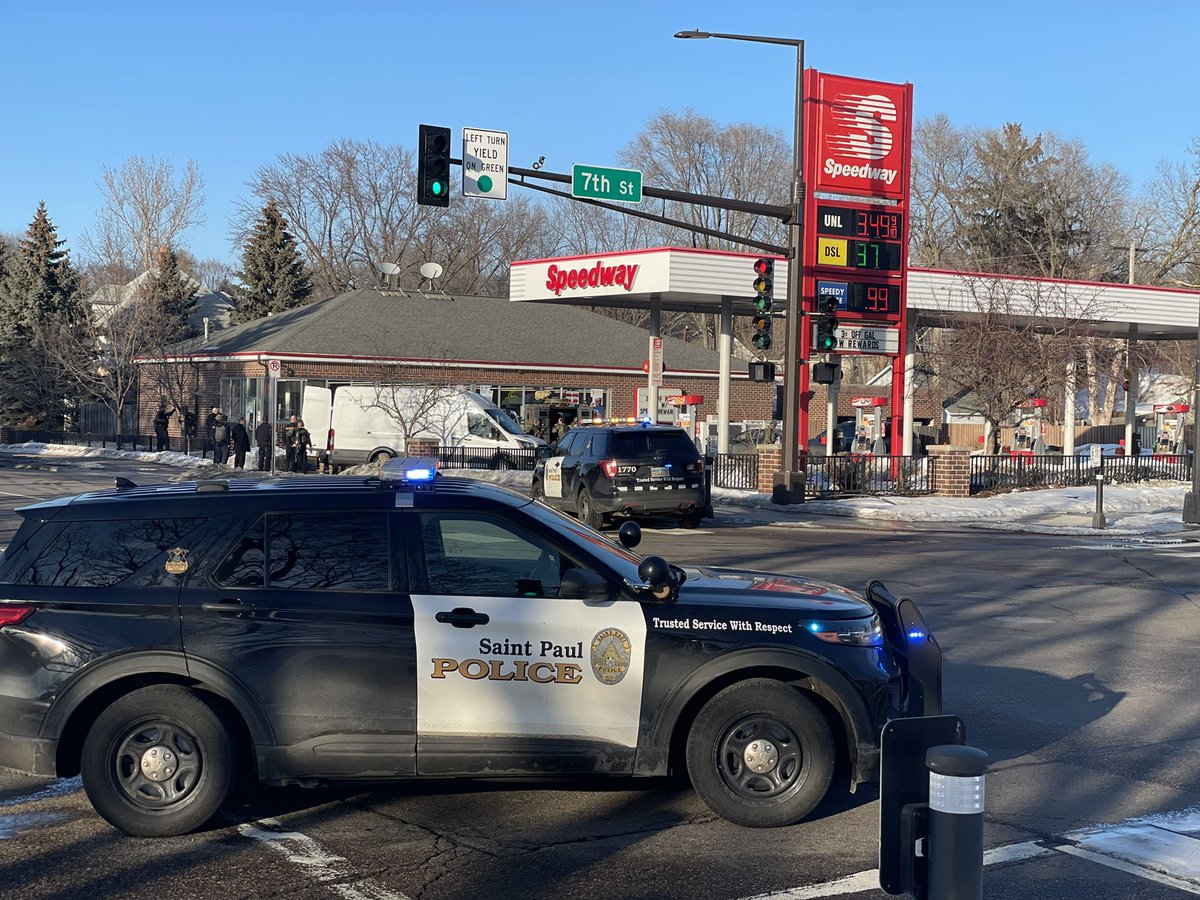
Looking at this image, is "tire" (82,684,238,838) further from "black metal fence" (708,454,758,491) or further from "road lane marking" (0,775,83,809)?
"black metal fence" (708,454,758,491)

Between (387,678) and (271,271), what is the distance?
6463 cm

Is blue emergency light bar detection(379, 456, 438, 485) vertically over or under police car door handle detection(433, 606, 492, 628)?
over

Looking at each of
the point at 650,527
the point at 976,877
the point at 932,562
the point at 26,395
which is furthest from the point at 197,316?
the point at 976,877

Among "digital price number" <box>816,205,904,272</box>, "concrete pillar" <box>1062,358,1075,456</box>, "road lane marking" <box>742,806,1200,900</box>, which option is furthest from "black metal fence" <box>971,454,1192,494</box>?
"road lane marking" <box>742,806,1200,900</box>

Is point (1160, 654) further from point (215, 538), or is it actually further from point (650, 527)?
point (650, 527)

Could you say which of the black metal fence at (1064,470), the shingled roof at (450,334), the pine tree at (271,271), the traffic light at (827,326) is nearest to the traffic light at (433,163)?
the traffic light at (827,326)

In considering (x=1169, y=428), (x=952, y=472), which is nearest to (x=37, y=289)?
(x=952, y=472)

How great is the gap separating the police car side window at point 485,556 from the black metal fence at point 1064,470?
25070 millimetres

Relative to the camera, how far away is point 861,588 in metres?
14.1

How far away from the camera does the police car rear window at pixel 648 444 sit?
21438mm

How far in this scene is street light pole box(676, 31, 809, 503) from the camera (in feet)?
84.2

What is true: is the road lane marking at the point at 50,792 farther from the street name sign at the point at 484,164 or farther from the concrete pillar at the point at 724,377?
the concrete pillar at the point at 724,377

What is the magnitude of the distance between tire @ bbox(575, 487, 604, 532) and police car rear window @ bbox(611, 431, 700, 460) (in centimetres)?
87

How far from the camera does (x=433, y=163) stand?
20.3m
